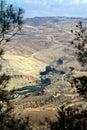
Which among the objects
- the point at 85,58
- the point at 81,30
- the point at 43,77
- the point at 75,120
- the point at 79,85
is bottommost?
the point at 43,77

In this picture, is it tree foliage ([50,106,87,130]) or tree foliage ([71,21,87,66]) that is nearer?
tree foliage ([50,106,87,130])

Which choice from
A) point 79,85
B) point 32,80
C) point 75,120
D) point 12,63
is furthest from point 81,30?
point 12,63

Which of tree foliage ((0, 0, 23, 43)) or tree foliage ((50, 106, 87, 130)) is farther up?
tree foliage ((0, 0, 23, 43))

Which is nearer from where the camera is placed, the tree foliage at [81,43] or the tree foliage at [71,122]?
the tree foliage at [71,122]

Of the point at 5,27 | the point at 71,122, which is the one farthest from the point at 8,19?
the point at 71,122

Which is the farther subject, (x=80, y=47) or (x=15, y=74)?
(x=15, y=74)

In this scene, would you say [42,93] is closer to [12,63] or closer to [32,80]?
[32,80]

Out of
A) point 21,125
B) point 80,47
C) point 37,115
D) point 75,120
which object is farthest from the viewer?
point 37,115

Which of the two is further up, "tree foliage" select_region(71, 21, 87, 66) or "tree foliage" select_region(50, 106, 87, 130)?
"tree foliage" select_region(71, 21, 87, 66)

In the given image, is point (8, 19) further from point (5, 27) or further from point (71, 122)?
point (71, 122)

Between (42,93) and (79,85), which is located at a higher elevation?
(79,85)

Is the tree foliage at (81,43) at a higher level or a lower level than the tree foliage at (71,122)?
higher
